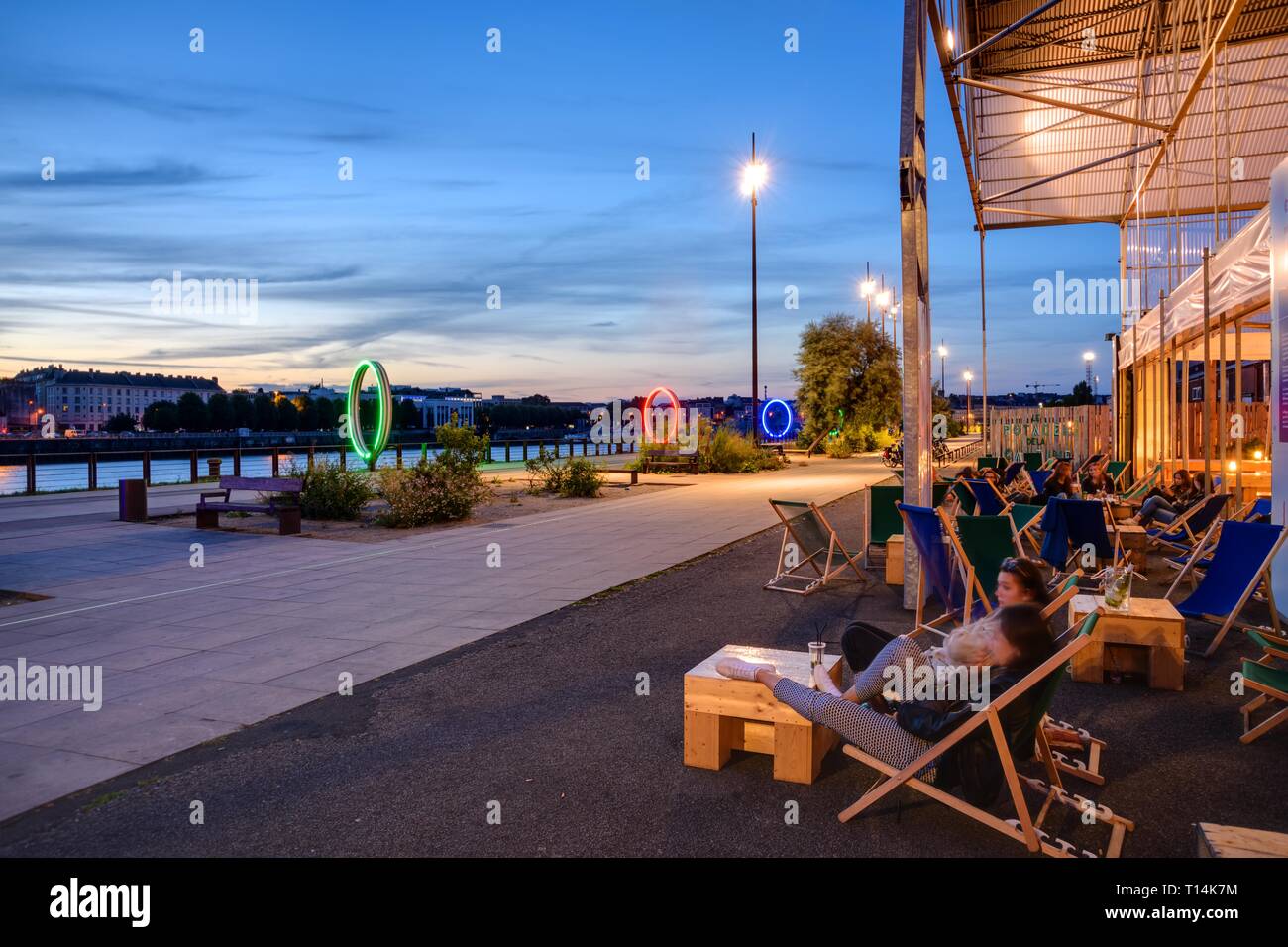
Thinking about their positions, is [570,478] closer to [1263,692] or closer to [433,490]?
[433,490]

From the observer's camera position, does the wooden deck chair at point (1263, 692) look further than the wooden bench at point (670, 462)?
No

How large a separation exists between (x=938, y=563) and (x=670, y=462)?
19.6 metres

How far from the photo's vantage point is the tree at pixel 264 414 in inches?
4429

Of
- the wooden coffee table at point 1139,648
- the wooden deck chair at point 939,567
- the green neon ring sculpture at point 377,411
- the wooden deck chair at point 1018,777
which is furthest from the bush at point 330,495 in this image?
the wooden deck chair at point 1018,777

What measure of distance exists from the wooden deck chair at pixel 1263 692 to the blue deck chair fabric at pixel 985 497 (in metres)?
5.78

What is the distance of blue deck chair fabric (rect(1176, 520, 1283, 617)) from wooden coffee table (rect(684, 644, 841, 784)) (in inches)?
142

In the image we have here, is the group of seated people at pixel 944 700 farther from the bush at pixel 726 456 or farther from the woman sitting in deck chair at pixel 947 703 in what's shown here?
the bush at pixel 726 456

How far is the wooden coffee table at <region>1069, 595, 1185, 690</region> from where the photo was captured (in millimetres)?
5078

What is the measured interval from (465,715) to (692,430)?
22.4 metres

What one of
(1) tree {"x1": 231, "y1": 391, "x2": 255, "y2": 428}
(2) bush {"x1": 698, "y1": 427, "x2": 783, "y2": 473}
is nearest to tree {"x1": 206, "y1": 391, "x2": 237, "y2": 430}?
(1) tree {"x1": 231, "y1": 391, "x2": 255, "y2": 428}

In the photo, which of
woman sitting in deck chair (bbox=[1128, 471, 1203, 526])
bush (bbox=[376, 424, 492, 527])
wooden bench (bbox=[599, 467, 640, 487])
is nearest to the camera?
woman sitting in deck chair (bbox=[1128, 471, 1203, 526])

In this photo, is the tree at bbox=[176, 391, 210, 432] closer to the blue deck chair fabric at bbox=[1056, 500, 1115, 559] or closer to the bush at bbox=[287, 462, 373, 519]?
the bush at bbox=[287, 462, 373, 519]
